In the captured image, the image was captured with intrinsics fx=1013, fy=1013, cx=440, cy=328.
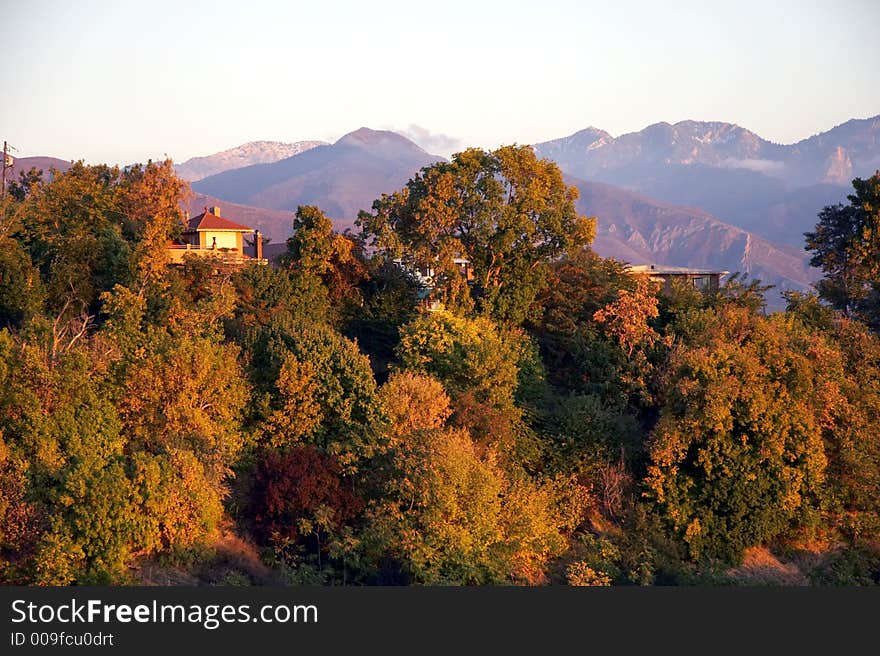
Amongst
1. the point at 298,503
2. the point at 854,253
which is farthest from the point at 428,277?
the point at 854,253

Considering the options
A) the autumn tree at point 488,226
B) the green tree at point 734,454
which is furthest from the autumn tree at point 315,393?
the green tree at point 734,454

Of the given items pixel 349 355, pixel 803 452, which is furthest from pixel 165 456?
pixel 803 452

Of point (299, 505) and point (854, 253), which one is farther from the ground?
point (854, 253)

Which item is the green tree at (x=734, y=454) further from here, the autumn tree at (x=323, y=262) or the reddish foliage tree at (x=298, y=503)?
the autumn tree at (x=323, y=262)

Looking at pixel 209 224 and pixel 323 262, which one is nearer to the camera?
pixel 323 262

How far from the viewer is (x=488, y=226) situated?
4544 centimetres

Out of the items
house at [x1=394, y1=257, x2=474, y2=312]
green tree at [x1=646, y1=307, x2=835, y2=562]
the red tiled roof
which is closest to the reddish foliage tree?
green tree at [x1=646, y1=307, x2=835, y2=562]

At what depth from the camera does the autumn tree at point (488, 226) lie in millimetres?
45031

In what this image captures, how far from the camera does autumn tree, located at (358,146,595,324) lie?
45.0m

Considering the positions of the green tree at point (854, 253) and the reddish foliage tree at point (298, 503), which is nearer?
the reddish foliage tree at point (298, 503)

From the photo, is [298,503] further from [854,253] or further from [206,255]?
[854,253]

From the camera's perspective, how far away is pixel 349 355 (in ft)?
122

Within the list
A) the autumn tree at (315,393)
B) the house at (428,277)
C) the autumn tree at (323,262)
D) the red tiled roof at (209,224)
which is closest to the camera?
the autumn tree at (315,393)

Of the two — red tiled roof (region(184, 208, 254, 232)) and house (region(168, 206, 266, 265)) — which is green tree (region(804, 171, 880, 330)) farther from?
red tiled roof (region(184, 208, 254, 232))
